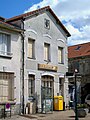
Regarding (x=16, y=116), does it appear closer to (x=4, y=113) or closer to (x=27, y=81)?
(x=4, y=113)

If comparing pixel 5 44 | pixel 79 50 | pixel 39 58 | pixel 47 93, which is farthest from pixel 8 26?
pixel 79 50

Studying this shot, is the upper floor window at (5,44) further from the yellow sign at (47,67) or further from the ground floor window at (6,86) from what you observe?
the yellow sign at (47,67)

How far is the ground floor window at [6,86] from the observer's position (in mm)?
21141

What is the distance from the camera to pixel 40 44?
82.9 ft

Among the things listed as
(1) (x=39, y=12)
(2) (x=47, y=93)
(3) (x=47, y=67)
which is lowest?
(2) (x=47, y=93)

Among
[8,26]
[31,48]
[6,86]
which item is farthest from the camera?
[31,48]

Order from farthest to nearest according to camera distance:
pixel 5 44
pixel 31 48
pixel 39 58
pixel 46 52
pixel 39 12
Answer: pixel 46 52, pixel 39 12, pixel 39 58, pixel 31 48, pixel 5 44

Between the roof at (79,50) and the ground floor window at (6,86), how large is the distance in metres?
26.0

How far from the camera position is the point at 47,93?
84.4ft

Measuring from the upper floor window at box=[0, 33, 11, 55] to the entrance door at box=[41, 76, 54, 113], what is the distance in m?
5.09

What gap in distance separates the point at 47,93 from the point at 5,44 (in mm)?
6474

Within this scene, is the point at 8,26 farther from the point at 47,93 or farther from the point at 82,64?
the point at 82,64

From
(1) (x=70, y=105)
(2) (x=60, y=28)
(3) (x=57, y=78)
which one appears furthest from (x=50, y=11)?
(1) (x=70, y=105)

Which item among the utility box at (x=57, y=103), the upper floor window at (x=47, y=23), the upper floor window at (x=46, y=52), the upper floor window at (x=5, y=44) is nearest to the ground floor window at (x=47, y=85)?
the utility box at (x=57, y=103)
